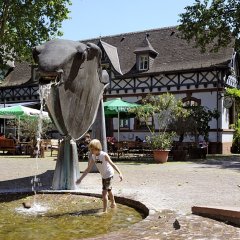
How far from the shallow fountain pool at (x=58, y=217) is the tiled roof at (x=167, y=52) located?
20853 millimetres

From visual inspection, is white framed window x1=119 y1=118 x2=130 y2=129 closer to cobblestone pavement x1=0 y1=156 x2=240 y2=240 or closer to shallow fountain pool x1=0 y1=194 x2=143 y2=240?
cobblestone pavement x1=0 y1=156 x2=240 y2=240

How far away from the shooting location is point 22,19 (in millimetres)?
26297

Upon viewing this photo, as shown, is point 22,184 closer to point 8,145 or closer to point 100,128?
point 100,128

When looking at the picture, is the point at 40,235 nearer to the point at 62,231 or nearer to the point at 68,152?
the point at 62,231

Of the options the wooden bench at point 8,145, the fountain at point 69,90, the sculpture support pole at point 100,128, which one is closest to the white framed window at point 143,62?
the wooden bench at point 8,145

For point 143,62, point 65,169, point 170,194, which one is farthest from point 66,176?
point 143,62

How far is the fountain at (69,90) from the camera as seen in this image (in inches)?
371

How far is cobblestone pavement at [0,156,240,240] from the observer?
610cm

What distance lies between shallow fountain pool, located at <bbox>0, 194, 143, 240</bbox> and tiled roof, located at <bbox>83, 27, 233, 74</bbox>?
2085 centimetres

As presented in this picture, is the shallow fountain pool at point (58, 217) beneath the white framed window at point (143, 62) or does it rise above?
beneath

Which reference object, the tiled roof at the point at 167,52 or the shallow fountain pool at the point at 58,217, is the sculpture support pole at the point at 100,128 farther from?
the tiled roof at the point at 167,52

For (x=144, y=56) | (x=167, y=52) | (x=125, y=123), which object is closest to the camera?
(x=144, y=56)

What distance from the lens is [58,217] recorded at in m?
7.68

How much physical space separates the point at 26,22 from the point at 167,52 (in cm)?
1119
